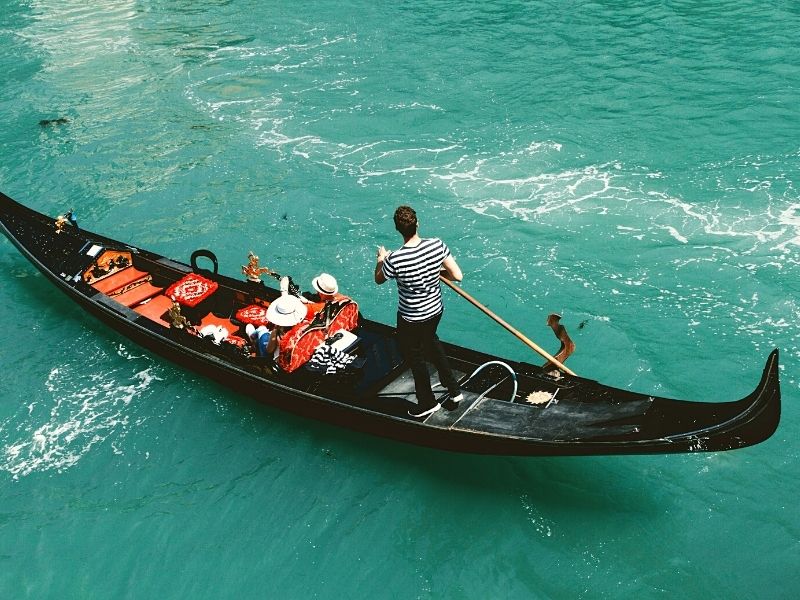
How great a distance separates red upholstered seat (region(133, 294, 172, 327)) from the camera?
8.03 m

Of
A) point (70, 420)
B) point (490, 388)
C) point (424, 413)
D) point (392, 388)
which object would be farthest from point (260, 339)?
point (70, 420)

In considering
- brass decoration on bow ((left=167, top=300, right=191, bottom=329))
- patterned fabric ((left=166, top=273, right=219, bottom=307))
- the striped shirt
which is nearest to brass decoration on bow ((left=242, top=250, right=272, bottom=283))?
patterned fabric ((left=166, top=273, right=219, bottom=307))

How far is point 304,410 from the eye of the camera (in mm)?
6773

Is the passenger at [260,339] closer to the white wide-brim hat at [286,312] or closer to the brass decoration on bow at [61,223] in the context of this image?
the white wide-brim hat at [286,312]

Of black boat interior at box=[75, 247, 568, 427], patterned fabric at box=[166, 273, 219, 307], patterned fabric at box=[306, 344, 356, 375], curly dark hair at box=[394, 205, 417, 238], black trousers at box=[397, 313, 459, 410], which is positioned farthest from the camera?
patterned fabric at box=[166, 273, 219, 307]

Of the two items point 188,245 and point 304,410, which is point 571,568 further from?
point 188,245

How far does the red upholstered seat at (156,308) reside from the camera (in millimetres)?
8031

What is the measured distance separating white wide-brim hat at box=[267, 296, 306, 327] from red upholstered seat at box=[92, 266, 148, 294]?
279 cm

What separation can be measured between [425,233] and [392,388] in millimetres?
4199

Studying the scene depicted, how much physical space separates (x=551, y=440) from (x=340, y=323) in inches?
96.3

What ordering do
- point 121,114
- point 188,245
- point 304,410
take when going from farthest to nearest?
point 121,114, point 188,245, point 304,410

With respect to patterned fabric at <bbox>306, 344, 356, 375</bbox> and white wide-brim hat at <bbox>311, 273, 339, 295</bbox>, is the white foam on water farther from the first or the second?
white wide-brim hat at <bbox>311, 273, 339, 295</bbox>

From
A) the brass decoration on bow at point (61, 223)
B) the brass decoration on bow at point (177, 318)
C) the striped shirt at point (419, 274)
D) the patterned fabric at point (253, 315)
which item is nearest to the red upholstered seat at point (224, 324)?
the patterned fabric at point (253, 315)

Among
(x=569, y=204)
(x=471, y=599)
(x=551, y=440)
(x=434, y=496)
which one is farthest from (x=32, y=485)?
(x=569, y=204)
